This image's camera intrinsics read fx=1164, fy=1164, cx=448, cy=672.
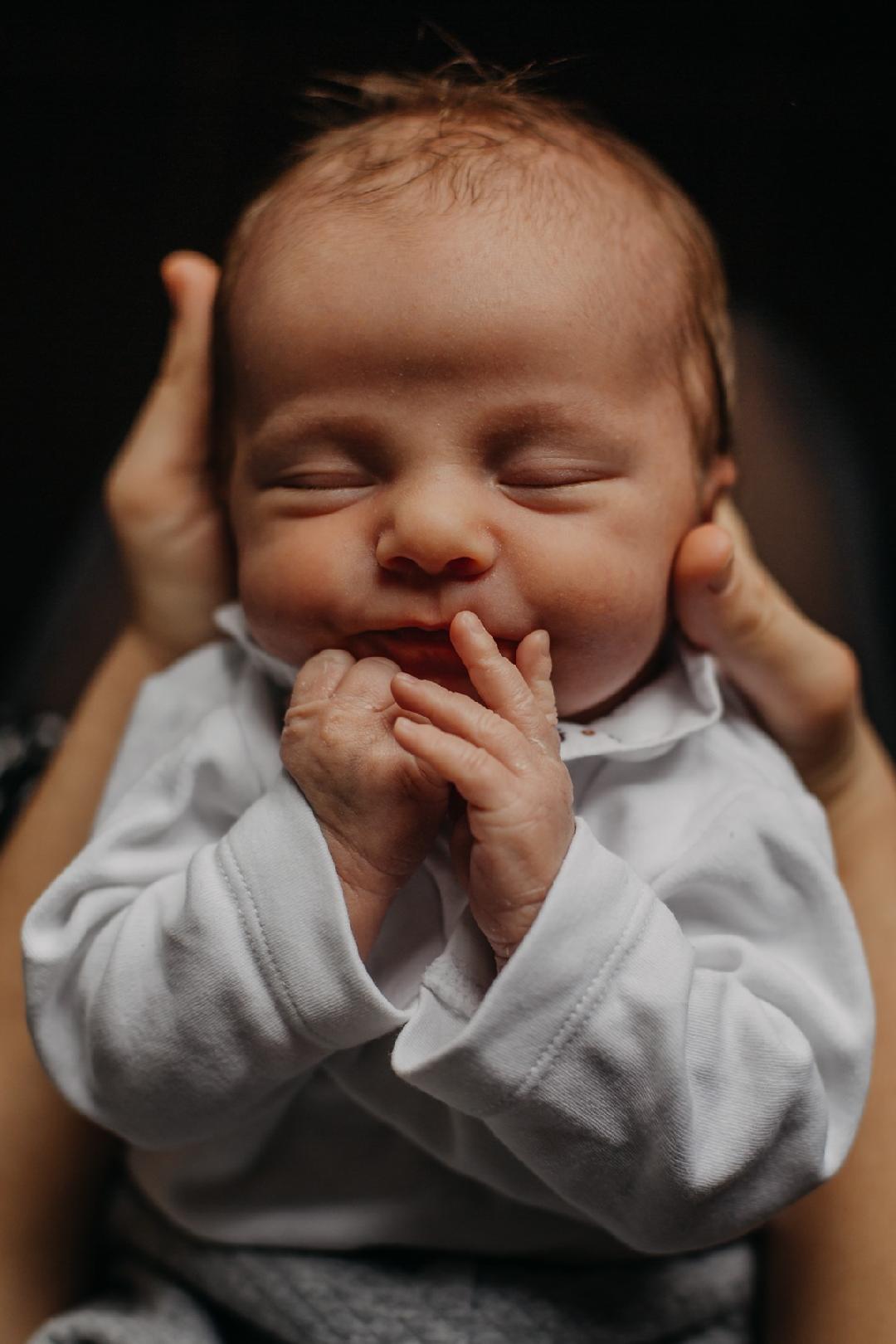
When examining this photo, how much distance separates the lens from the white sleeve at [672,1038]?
665mm

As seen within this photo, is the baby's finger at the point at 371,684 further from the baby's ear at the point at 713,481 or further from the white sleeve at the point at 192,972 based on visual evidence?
the baby's ear at the point at 713,481

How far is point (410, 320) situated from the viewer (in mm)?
747

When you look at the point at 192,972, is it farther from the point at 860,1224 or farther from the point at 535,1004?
the point at 860,1224

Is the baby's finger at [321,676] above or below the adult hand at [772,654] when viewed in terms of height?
above

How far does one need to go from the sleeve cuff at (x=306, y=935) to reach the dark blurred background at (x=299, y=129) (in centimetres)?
58

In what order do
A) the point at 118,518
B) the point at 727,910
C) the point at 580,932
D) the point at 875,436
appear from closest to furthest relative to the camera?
the point at 580,932 → the point at 727,910 → the point at 118,518 → the point at 875,436

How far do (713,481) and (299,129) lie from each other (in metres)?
0.46

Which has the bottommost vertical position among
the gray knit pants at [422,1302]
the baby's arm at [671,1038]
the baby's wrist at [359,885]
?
the gray knit pants at [422,1302]

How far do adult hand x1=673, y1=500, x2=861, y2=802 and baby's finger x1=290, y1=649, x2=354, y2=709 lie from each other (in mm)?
256

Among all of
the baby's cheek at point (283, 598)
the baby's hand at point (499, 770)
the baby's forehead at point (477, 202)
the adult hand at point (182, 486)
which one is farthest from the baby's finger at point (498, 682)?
the adult hand at point (182, 486)

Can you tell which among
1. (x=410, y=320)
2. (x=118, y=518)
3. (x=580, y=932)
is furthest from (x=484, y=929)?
(x=118, y=518)

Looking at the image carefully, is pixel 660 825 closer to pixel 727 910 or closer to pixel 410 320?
pixel 727 910

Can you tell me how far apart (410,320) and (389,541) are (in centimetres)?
14

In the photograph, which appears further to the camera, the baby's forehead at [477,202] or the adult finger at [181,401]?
the adult finger at [181,401]
